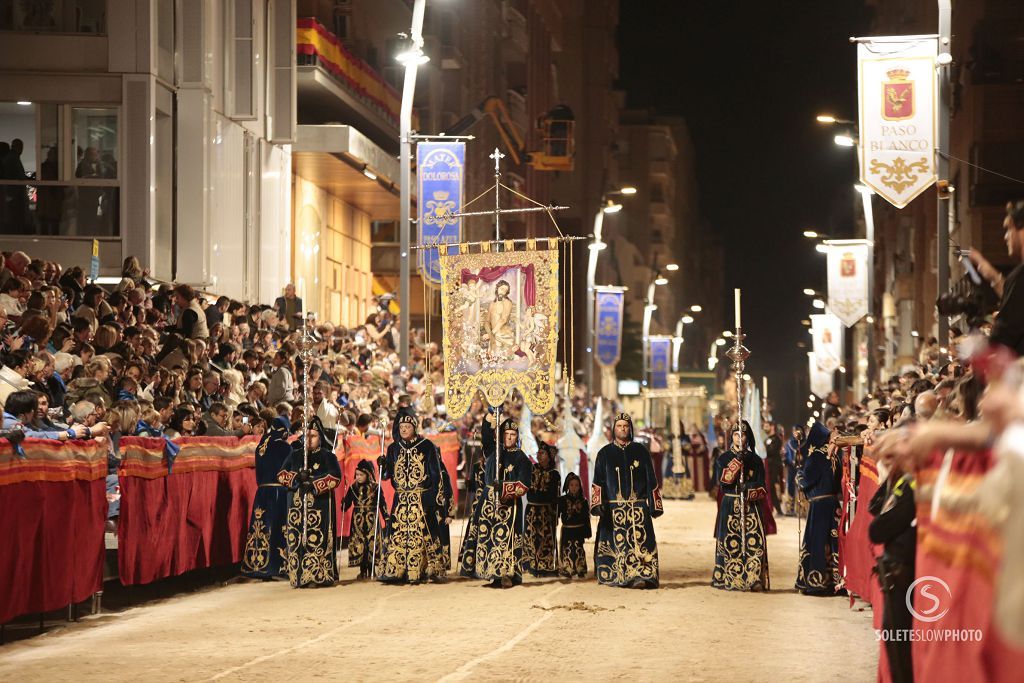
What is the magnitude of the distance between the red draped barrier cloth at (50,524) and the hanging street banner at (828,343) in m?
39.5

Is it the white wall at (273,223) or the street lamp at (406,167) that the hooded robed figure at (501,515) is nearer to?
the street lamp at (406,167)

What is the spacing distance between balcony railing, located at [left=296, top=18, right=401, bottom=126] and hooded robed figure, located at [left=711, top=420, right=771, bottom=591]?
2044cm

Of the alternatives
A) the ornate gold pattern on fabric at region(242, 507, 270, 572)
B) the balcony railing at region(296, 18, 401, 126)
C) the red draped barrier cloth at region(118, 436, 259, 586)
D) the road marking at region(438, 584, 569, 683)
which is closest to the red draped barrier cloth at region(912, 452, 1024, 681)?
the road marking at region(438, 584, 569, 683)

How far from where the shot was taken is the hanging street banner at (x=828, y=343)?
51.2 metres

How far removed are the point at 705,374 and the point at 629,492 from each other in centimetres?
7495

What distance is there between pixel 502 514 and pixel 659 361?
47.1 m

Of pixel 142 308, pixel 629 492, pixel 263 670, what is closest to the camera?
pixel 263 670

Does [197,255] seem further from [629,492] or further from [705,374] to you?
[705,374]

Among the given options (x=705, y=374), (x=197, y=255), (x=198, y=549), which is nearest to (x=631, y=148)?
(x=705, y=374)

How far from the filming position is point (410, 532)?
1788 centimetres

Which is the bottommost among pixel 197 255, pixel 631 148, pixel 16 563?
pixel 16 563

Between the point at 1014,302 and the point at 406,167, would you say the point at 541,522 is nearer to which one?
the point at 406,167

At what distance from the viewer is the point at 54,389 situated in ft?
51.4

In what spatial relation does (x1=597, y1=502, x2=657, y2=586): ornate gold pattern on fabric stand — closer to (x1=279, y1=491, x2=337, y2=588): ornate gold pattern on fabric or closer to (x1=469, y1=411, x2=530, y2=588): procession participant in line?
(x1=469, y1=411, x2=530, y2=588): procession participant in line
